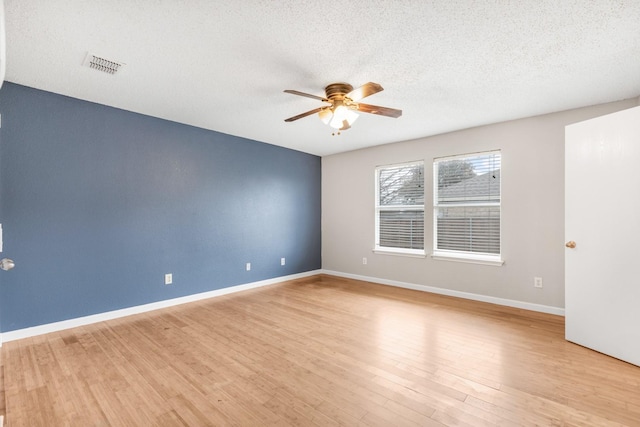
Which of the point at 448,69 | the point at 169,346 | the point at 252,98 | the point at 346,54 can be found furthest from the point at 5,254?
the point at 448,69

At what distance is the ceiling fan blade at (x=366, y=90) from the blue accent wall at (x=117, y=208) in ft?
8.75

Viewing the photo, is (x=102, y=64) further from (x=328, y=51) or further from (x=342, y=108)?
(x=342, y=108)

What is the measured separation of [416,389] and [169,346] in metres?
2.14

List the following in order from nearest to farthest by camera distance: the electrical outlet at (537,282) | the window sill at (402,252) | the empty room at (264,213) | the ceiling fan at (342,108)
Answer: the empty room at (264,213) → the ceiling fan at (342,108) → the electrical outlet at (537,282) → the window sill at (402,252)

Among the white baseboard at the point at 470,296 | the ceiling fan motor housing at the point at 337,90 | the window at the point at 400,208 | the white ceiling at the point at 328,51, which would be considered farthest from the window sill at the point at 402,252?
the ceiling fan motor housing at the point at 337,90

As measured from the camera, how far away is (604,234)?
2504 millimetres

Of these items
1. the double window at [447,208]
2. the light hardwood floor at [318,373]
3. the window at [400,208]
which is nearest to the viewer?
the light hardwood floor at [318,373]

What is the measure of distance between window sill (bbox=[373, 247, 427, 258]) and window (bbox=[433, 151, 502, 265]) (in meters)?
0.24

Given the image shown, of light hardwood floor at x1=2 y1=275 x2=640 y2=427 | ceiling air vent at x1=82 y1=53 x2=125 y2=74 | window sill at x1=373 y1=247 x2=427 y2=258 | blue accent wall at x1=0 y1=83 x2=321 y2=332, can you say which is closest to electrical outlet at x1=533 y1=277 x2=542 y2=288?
light hardwood floor at x1=2 y1=275 x2=640 y2=427

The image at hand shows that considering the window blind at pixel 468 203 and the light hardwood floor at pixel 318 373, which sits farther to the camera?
the window blind at pixel 468 203

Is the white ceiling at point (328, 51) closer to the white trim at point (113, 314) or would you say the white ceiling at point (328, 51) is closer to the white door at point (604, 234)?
the white door at point (604, 234)

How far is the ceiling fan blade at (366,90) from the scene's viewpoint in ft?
7.18

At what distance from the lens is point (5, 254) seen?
2.72m

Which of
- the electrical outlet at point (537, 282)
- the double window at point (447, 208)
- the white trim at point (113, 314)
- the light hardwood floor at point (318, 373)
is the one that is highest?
the double window at point (447, 208)
